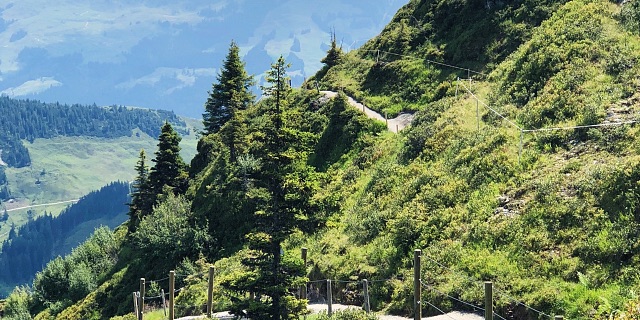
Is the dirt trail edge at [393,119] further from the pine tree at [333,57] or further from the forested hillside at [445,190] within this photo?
the pine tree at [333,57]

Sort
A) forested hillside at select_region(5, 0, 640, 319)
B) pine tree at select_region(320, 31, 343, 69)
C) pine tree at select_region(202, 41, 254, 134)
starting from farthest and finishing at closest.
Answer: pine tree at select_region(320, 31, 343, 69) → pine tree at select_region(202, 41, 254, 134) → forested hillside at select_region(5, 0, 640, 319)

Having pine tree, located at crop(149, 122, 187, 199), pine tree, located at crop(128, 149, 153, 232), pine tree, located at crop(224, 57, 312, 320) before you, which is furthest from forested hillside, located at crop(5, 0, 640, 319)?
pine tree, located at crop(149, 122, 187, 199)

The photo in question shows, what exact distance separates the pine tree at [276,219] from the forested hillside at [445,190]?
0.08m

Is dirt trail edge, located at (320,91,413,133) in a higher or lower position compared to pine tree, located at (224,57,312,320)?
higher

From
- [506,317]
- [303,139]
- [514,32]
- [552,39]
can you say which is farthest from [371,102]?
[506,317]

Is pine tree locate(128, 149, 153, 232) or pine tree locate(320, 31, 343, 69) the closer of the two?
pine tree locate(128, 149, 153, 232)

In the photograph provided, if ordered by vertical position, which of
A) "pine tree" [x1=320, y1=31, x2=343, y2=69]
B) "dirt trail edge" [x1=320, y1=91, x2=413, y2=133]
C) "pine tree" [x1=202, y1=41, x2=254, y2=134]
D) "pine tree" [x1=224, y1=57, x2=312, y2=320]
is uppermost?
"pine tree" [x1=320, y1=31, x2=343, y2=69]

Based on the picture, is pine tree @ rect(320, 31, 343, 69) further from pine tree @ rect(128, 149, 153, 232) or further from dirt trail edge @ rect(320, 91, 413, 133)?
pine tree @ rect(128, 149, 153, 232)

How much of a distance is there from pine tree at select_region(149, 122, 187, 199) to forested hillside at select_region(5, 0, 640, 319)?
572 cm

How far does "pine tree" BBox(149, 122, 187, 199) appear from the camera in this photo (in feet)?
225

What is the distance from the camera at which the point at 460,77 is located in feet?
173

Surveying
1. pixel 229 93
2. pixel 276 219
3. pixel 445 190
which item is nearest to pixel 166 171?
pixel 229 93

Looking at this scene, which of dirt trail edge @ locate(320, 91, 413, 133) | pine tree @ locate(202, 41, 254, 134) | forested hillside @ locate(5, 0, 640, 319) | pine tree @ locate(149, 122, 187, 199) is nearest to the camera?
forested hillside @ locate(5, 0, 640, 319)

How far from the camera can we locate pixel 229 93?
2751 inches
